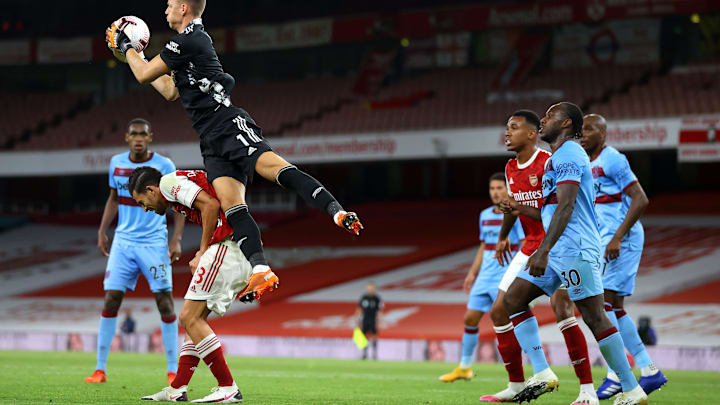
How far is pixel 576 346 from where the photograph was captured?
281 inches

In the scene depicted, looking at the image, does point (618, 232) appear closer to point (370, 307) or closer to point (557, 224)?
point (557, 224)

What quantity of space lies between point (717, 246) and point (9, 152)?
22.5m

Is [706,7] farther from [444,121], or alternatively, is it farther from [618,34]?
[444,121]

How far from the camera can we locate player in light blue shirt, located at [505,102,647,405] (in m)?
6.59

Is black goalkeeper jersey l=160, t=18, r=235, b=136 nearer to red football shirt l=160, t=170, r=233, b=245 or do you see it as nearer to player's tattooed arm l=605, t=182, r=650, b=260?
red football shirt l=160, t=170, r=233, b=245

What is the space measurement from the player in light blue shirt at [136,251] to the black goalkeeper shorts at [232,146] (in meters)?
2.18

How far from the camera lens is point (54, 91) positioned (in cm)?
3997

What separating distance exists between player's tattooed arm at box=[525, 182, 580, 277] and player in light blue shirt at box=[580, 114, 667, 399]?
5.68 feet

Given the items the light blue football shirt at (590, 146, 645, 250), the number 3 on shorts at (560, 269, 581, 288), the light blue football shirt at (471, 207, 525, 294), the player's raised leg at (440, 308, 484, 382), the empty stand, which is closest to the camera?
the number 3 on shorts at (560, 269, 581, 288)

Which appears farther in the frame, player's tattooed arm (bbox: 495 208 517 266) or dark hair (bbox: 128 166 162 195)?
player's tattooed arm (bbox: 495 208 517 266)

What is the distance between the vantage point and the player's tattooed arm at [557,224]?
6461 mm

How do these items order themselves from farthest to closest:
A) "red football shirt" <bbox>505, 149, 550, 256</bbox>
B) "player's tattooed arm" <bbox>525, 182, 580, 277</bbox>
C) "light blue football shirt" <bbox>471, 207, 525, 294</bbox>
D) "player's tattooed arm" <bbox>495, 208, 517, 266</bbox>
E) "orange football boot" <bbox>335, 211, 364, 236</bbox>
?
"light blue football shirt" <bbox>471, 207, 525, 294</bbox>
"player's tattooed arm" <bbox>495, 208, 517, 266</bbox>
"red football shirt" <bbox>505, 149, 550, 256</bbox>
"player's tattooed arm" <bbox>525, 182, 580, 277</bbox>
"orange football boot" <bbox>335, 211, 364, 236</bbox>

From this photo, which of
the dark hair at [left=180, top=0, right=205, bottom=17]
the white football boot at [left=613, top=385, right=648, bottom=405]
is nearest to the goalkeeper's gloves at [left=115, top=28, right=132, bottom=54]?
the dark hair at [left=180, top=0, right=205, bottom=17]

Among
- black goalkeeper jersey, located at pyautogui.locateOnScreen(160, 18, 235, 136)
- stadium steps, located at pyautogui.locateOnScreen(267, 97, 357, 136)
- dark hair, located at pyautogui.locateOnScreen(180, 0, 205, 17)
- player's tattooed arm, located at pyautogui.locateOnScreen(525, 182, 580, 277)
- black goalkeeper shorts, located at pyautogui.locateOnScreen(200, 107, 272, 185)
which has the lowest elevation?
player's tattooed arm, located at pyautogui.locateOnScreen(525, 182, 580, 277)
